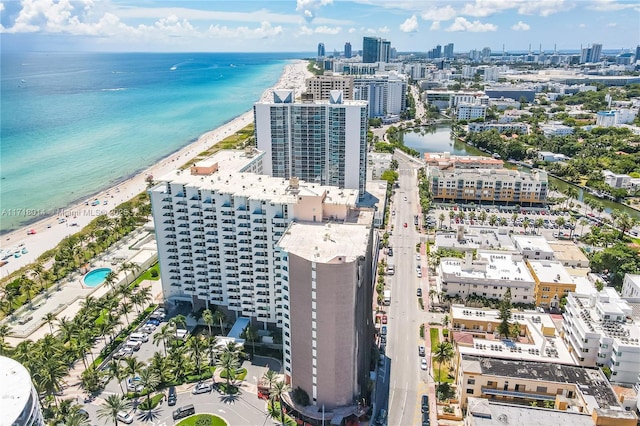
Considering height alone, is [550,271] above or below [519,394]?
above

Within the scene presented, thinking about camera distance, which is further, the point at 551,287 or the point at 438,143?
the point at 438,143

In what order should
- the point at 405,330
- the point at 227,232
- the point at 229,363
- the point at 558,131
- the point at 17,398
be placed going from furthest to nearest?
the point at 558,131 → the point at 405,330 → the point at 227,232 → the point at 229,363 → the point at 17,398

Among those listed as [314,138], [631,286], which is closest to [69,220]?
[314,138]

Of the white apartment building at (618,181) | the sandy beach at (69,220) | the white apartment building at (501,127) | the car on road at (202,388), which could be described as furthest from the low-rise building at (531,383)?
the white apartment building at (501,127)

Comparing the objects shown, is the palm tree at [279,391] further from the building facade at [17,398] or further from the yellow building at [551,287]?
the yellow building at [551,287]

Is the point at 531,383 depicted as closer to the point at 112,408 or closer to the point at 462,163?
the point at 112,408

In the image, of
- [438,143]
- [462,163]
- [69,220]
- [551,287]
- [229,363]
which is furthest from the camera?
[438,143]

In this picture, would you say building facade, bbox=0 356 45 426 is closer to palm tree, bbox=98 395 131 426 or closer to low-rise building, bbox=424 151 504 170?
palm tree, bbox=98 395 131 426
